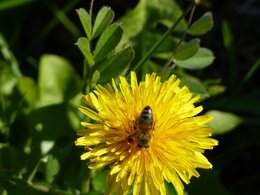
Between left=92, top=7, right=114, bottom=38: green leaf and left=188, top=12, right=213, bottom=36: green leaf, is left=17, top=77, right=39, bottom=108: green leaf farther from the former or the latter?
left=188, top=12, right=213, bottom=36: green leaf

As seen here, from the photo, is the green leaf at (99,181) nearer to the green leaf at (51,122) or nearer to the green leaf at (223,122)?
the green leaf at (51,122)

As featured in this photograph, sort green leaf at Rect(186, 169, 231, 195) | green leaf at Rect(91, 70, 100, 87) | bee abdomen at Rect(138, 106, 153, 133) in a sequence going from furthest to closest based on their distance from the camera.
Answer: green leaf at Rect(186, 169, 231, 195)
green leaf at Rect(91, 70, 100, 87)
bee abdomen at Rect(138, 106, 153, 133)

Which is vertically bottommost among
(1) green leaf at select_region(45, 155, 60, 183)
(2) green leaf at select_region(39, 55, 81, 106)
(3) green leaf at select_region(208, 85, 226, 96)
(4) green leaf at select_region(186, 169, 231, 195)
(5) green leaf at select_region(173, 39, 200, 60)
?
(4) green leaf at select_region(186, 169, 231, 195)

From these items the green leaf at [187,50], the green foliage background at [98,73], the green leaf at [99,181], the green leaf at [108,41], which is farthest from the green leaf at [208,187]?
the green leaf at [108,41]

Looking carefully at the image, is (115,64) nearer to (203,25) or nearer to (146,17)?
(203,25)

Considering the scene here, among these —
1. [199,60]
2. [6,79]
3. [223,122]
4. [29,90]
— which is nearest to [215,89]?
[223,122]

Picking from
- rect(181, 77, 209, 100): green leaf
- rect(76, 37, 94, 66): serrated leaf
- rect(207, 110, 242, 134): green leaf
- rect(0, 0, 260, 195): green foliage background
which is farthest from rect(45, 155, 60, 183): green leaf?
rect(207, 110, 242, 134): green leaf

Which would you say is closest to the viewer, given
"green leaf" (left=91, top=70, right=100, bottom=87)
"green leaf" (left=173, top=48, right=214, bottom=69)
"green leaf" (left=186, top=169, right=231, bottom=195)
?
"green leaf" (left=91, top=70, right=100, bottom=87)
